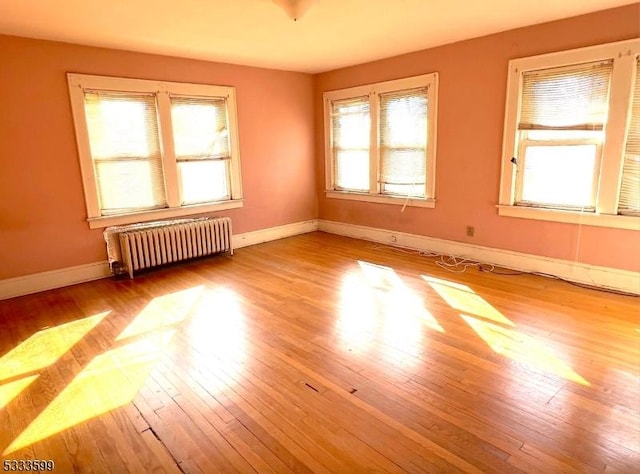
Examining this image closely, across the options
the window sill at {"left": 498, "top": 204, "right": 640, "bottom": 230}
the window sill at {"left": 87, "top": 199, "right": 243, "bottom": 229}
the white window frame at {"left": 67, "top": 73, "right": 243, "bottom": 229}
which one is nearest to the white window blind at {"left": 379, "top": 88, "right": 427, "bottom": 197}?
the window sill at {"left": 498, "top": 204, "right": 640, "bottom": 230}

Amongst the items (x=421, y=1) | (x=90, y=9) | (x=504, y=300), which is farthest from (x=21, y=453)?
(x=421, y=1)

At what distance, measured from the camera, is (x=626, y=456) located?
173 centimetres

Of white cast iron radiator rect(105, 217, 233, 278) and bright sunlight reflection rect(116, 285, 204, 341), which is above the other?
white cast iron radiator rect(105, 217, 233, 278)

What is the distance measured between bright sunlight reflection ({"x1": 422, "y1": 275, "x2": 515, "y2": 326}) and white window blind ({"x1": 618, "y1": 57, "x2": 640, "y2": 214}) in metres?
1.56

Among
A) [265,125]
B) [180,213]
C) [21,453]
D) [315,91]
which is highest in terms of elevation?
[315,91]

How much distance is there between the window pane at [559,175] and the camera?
3.70 metres

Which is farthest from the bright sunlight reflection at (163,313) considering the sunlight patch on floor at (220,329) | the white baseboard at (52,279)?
the white baseboard at (52,279)

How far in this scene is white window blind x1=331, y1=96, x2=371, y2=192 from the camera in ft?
18.3

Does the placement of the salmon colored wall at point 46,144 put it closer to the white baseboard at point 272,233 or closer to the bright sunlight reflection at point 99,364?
the bright sunlight reflection at point 99,364

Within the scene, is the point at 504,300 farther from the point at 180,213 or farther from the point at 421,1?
the point at 180,213

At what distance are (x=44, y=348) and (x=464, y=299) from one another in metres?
3.44

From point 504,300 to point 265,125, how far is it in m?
3.94

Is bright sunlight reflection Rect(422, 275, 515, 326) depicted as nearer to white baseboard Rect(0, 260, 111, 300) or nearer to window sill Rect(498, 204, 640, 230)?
window sill Rect(498, 204, 640, 230)

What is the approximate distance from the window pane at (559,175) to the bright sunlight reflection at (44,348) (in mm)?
4385
